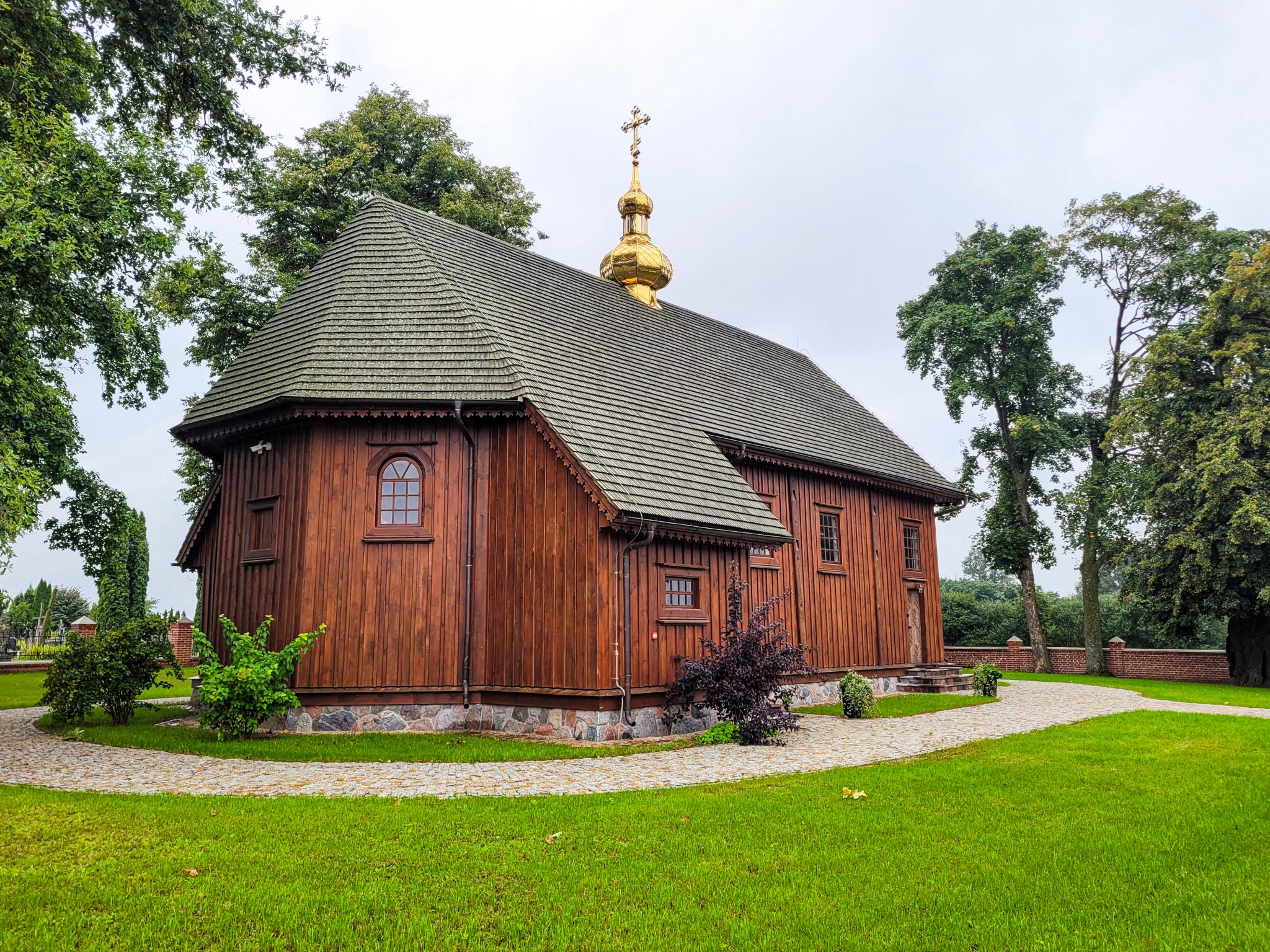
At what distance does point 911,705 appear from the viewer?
51.9 ft

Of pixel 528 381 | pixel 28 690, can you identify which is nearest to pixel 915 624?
pixel 528 381

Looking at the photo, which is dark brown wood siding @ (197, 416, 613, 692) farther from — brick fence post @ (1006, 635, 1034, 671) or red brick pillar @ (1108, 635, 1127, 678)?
brick fence post @ (1006, 635, 1034, 671)

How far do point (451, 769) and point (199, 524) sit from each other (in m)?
8.79

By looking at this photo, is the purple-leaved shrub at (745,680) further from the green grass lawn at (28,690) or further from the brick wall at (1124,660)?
the brick wall at (1124,660)

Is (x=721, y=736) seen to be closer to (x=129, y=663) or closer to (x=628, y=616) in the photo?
(x=628, y=616)

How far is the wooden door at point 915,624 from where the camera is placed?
19766 mm

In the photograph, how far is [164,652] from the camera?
12.3 meters

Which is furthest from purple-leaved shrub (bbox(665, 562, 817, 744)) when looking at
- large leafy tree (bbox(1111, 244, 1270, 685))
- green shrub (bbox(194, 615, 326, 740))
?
large leafy tree (bbox(1111, 244, 1270, 685))

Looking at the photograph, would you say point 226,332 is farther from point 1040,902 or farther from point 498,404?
point 1040,902

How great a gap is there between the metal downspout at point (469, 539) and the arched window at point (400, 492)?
706 millimetres

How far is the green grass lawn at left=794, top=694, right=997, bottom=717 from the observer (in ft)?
47.9

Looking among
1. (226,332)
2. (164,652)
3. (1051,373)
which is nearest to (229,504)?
(164,652)

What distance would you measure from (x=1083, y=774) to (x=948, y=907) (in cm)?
467

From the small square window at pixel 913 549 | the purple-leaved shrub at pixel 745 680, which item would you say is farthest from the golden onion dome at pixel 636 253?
the purple-leaved shrub at pixel 745 680
